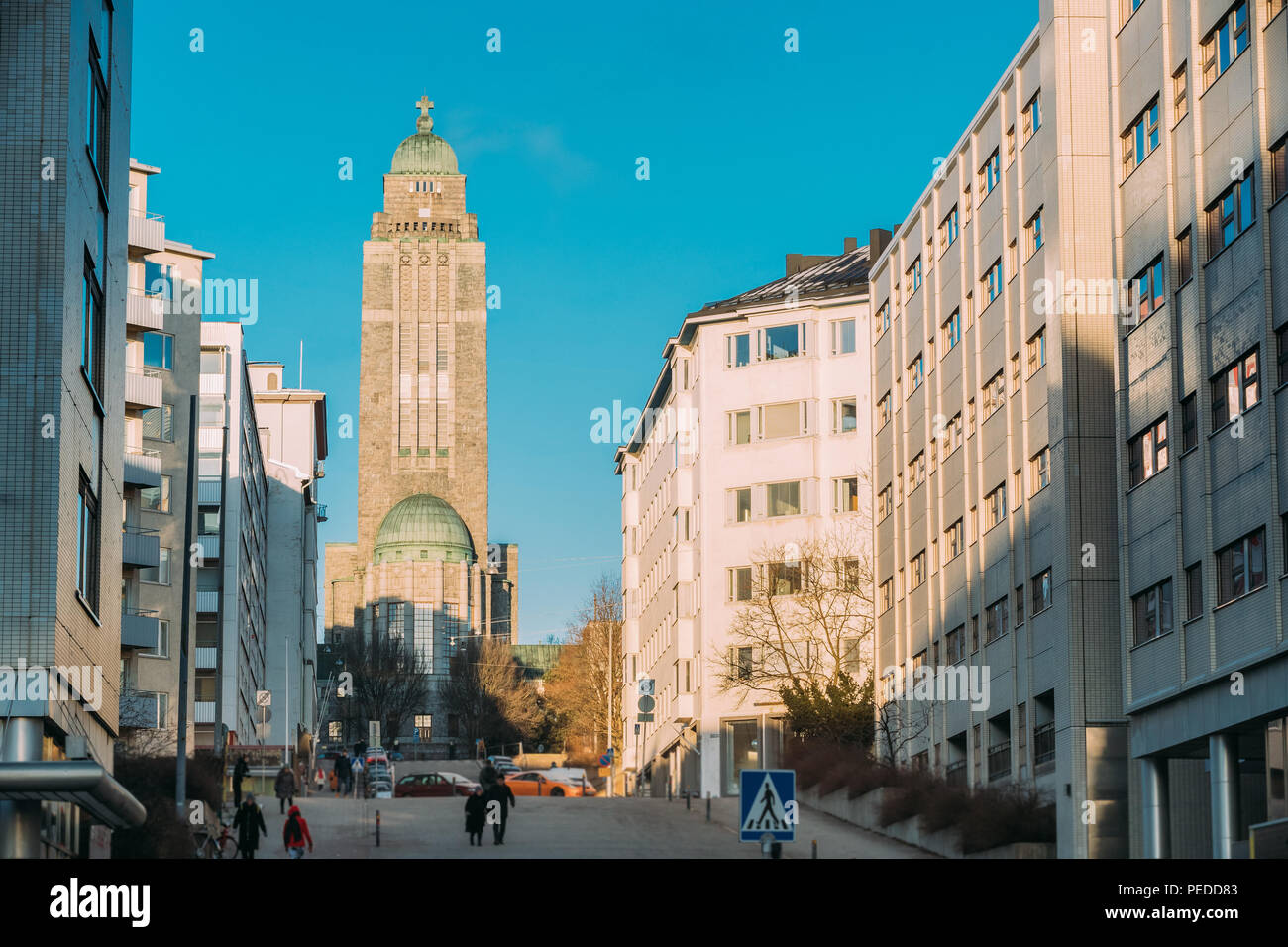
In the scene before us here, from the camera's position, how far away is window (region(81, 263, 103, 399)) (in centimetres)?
3656

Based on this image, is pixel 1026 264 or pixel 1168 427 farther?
pixel 1026 264

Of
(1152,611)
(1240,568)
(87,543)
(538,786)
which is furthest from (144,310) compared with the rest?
(1240,568)

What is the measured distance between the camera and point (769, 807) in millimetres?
24484

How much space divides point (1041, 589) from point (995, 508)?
17.8ft

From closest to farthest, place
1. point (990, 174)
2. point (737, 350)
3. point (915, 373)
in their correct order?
point (990, 174), point (915, 373), point (737, 350)

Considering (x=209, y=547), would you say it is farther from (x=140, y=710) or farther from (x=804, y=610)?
(x=804, y=610)

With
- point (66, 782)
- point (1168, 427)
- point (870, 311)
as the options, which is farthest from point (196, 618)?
point (66, 782)

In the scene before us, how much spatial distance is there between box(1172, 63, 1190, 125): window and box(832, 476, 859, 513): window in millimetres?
39790

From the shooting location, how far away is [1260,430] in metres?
37.6

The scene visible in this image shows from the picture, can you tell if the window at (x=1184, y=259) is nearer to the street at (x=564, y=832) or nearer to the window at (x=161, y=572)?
the street at (x=564, y=832)

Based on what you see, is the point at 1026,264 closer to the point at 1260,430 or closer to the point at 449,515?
the point at 1260,430

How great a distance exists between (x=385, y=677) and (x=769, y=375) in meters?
71.7

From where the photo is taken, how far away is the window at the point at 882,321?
71.1 m

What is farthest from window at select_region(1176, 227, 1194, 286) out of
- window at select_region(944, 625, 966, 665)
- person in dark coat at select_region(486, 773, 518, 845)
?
window at select_region(944, 625, 966, 665)
